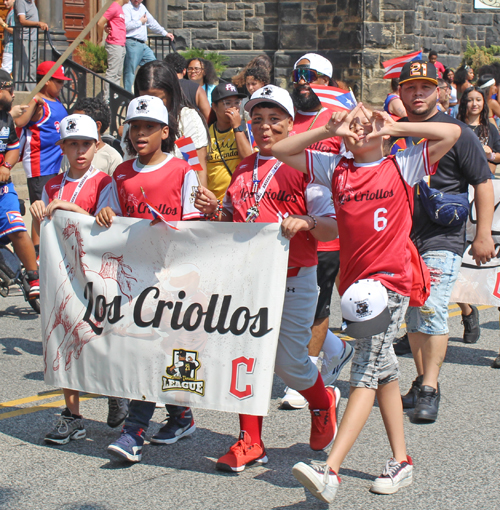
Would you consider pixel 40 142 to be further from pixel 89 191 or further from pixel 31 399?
pixel 89 191

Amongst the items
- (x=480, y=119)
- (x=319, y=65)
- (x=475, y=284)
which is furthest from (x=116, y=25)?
(x=475, y=284)

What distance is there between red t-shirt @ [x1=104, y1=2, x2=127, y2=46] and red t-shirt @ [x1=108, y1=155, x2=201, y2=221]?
435 inches

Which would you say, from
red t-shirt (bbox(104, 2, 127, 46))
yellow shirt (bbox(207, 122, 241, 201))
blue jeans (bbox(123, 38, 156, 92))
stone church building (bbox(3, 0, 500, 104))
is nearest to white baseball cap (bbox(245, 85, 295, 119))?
yellow shirt (bbox(207, 122, 241, 201))

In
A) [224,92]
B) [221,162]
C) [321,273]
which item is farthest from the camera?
[221,162]

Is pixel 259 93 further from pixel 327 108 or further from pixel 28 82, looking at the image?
pixel 28 82

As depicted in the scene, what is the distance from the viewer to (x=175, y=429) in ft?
15.3

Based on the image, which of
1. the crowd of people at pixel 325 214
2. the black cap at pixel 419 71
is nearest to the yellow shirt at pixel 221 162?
the crowd of people at pixel 325 214

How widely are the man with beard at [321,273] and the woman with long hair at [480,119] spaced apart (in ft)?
7.43

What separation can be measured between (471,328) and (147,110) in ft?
13.3

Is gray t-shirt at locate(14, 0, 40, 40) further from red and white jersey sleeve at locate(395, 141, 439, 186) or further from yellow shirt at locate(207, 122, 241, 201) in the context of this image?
red and white jersey sleeve at locate(395, 141, 439, 186)

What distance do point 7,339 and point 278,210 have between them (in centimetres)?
386

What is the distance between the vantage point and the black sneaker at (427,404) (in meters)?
5.04

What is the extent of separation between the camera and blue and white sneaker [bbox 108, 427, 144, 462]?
4.18 meters

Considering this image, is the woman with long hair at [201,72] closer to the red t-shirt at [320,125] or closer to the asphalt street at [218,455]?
the red t-shirt at [320,125]
